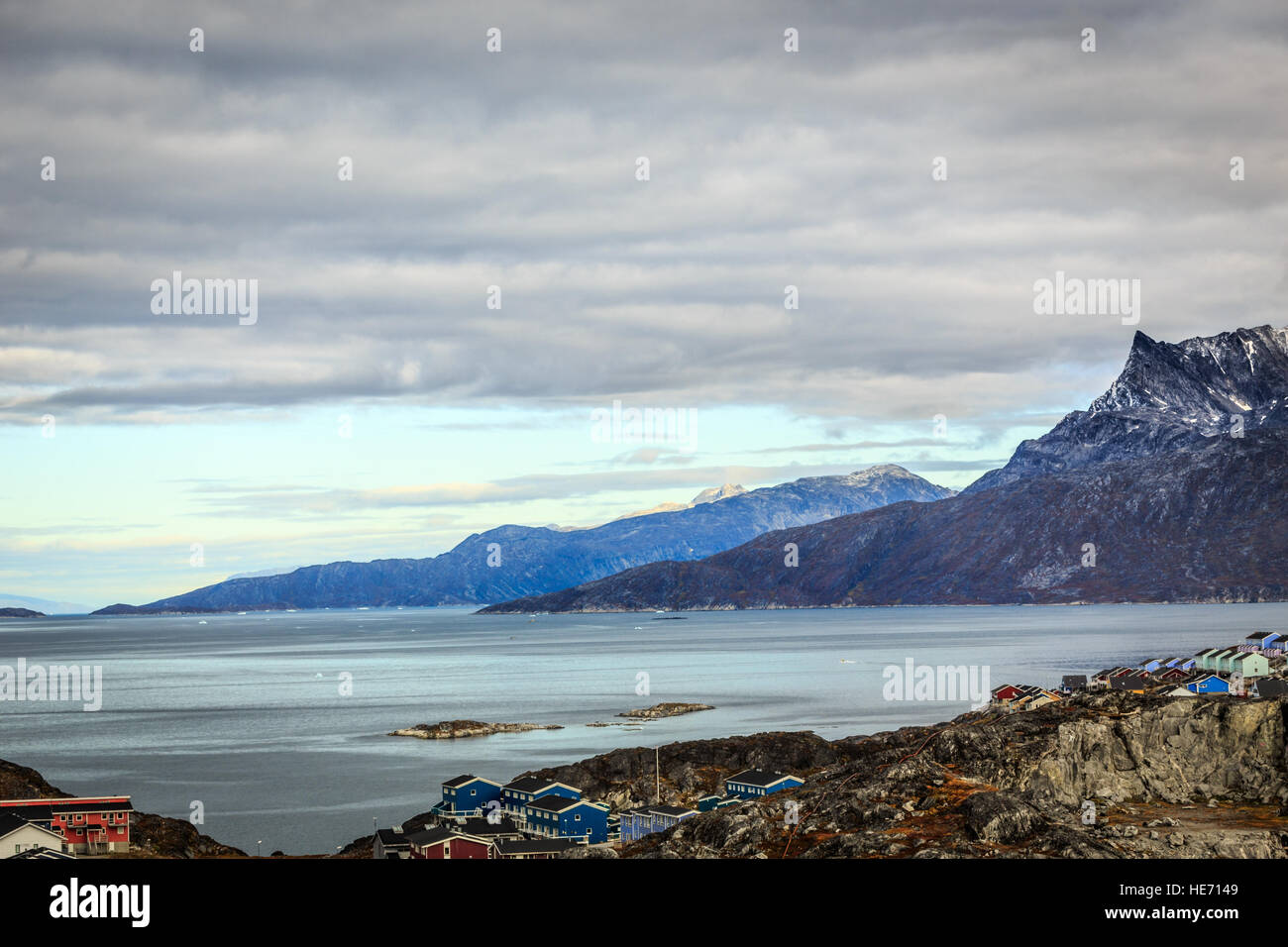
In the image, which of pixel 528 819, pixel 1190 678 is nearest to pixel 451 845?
pixel 528 819

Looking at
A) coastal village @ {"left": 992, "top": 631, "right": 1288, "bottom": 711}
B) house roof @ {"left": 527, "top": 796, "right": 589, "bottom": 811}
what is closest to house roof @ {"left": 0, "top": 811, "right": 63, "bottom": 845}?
house roof @ {"left": 527, "top": 796, "right": 589, "bottom": 811}

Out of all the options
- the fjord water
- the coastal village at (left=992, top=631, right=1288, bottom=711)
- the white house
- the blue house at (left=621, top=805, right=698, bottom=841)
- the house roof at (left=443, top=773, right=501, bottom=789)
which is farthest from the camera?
the fjord water

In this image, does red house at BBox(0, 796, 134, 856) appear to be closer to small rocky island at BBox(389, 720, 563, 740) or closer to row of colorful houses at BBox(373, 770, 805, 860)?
row of colorful houses at BBox(373, 770, 805, 860)

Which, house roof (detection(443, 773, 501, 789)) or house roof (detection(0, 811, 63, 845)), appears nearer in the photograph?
house roof (detection(0, 811, 63, 845))

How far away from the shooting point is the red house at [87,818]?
4691 centimetres

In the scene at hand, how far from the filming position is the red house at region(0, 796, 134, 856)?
154 ft

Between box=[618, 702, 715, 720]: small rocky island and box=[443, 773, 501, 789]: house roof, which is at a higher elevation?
box=[443, 773, 501, 789]: house roof

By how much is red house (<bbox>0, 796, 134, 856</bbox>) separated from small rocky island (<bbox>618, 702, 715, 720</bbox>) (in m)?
67.9

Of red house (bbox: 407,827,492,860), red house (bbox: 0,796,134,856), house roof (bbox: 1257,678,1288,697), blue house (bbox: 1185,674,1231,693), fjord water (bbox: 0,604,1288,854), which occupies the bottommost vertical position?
fjord water (bbox: 0,604,1288,854)

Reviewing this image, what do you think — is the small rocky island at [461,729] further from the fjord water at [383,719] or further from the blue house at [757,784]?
the blue house at [757,784]

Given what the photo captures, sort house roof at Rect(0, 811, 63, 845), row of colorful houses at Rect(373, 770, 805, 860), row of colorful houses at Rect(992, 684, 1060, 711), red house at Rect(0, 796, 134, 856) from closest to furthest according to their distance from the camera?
1. house roof at Rect(0, 811, 63, 845)
2. red house at Rect(0, 796, 134, 856)
3. row of colorful houses at Rect(373, 770, 805, 860)
4. row of colorful houses at Rect(992, 684, 1060, 711)

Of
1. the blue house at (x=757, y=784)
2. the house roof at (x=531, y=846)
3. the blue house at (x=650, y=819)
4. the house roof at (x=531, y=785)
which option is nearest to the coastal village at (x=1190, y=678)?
the blue house at (x=757, y=784)

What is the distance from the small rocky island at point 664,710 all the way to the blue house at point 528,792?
52300mm
